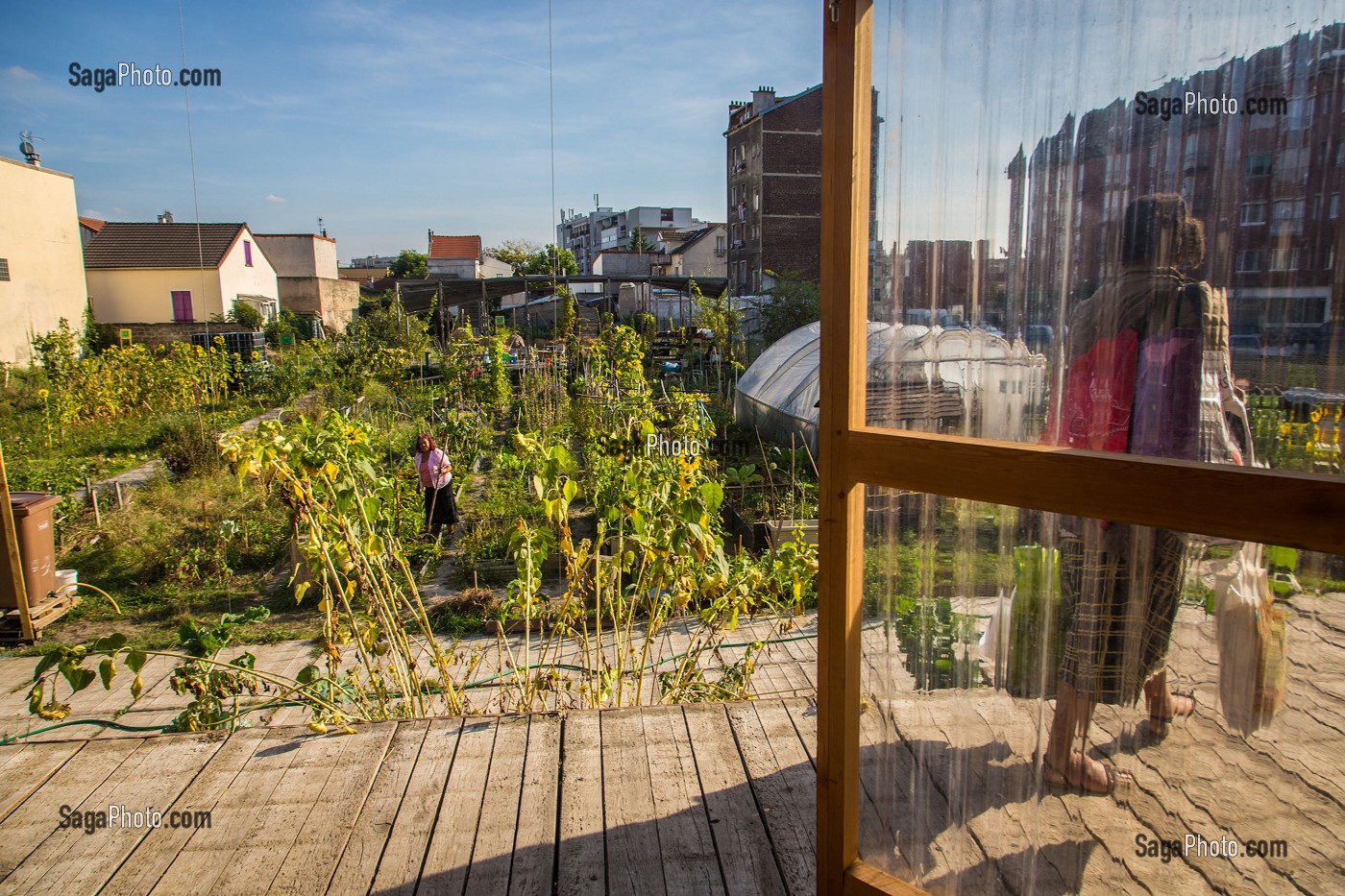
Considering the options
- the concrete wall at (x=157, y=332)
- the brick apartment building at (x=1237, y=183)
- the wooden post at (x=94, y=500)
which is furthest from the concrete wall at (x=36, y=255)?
the brick apartment building at (x=1237, y=183)

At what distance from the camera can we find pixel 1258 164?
117 centimetres

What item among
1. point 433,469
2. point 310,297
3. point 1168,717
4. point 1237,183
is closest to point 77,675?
point 1168,717

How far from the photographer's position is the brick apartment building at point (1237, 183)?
1122mm

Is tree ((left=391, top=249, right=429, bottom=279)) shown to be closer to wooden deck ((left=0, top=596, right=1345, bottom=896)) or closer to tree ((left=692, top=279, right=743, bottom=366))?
tree ((left=692, top=279, right=743, bottom=366))

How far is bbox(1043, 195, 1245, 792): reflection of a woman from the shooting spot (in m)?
1.28

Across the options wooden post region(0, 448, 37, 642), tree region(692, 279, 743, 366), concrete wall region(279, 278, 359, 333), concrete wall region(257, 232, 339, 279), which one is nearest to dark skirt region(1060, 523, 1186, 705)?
wooden post region(0, 448, 37, 642)

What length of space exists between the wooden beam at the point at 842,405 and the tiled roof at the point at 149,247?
3025 cm

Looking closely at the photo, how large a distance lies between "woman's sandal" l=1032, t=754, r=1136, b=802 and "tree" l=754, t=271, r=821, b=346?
15.9 metres

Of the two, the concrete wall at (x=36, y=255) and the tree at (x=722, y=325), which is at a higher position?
the concrete wall at (x=36, y=255)

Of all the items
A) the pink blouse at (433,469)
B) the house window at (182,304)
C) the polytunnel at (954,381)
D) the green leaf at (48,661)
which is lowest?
the pink blouse at (433,469)

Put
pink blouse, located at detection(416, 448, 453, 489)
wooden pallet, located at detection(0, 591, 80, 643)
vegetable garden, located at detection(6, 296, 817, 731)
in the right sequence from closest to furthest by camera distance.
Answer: vegetable garden, located at detection(6, 296, 817, 731), wooden pallet, located at detection(0, 591, 80, 643), pink blouse, located at detection(416, 448, 453, 489)

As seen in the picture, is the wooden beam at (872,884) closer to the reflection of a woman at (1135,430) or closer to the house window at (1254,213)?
the reflection of a woman at (1135,430)

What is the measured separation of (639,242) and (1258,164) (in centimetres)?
5056

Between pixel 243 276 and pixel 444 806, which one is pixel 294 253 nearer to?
pixel 243 276
